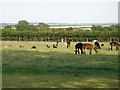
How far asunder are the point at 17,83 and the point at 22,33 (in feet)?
129

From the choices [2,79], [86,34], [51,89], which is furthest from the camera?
[86,34]

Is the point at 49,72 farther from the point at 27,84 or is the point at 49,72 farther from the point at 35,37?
the point at 35,37

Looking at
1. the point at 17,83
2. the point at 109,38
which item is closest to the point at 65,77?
the point at 17,83

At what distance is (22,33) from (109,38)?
599 inches

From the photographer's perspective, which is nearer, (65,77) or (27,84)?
(27,84)

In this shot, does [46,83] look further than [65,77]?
No

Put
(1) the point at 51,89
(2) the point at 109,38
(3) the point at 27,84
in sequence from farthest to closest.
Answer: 1. (2) the point at 109,38
2. (3) the point at 27,84
3. (1) the point at 51,89

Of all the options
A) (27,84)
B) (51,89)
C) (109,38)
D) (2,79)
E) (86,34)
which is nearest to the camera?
(51,89)

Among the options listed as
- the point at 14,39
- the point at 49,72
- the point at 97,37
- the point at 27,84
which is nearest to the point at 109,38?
the point at 97,37

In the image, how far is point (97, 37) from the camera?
4566cm

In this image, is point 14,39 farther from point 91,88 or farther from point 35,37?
point 91,88

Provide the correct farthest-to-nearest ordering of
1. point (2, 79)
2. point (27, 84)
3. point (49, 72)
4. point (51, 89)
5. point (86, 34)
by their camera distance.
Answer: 1. point (86, 34)
2. point (49, 72)
3. point (2, 79)
4. point (27, 84)
5. point (51, 89)

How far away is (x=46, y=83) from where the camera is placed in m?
9.59

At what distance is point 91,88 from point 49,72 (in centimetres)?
337
